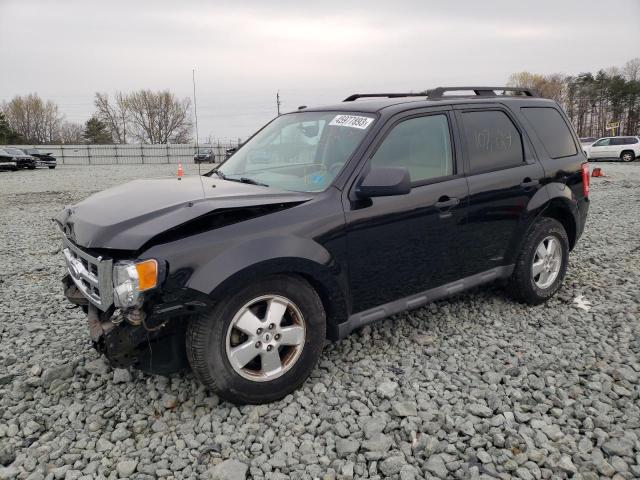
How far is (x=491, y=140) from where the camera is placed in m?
4.05

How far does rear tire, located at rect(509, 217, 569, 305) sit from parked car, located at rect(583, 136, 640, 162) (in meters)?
28.2

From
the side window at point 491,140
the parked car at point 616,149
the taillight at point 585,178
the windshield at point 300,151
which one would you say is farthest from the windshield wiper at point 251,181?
the parked car at point 616,149

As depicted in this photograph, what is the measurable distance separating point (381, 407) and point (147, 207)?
6.10 ft

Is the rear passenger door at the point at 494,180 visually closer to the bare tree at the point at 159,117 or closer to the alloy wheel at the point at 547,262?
the alloy wheel at the point at 547,262

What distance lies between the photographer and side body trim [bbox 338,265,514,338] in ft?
10.7

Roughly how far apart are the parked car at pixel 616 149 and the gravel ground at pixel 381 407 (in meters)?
28.4

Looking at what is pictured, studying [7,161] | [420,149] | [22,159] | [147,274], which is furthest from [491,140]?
[22,159]

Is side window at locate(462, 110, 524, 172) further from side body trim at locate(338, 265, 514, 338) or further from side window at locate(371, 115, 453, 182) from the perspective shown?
side body trim at locate(338, 265, 514, 338)

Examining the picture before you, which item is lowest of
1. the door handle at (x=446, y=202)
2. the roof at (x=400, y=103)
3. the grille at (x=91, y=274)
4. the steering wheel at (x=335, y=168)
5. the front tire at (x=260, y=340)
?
the front tire at (x=260, y=340)

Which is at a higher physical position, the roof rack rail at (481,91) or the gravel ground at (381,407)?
the roof rack rail at (481,91)

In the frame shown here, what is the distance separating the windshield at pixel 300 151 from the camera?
337 cm

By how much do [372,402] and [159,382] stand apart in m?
1.42

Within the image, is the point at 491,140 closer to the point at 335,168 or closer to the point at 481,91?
the point at 481,91

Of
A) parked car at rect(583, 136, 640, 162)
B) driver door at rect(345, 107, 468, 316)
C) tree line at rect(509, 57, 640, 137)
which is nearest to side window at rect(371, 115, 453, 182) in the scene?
driver door at rect(345, 107, 468, 316)
